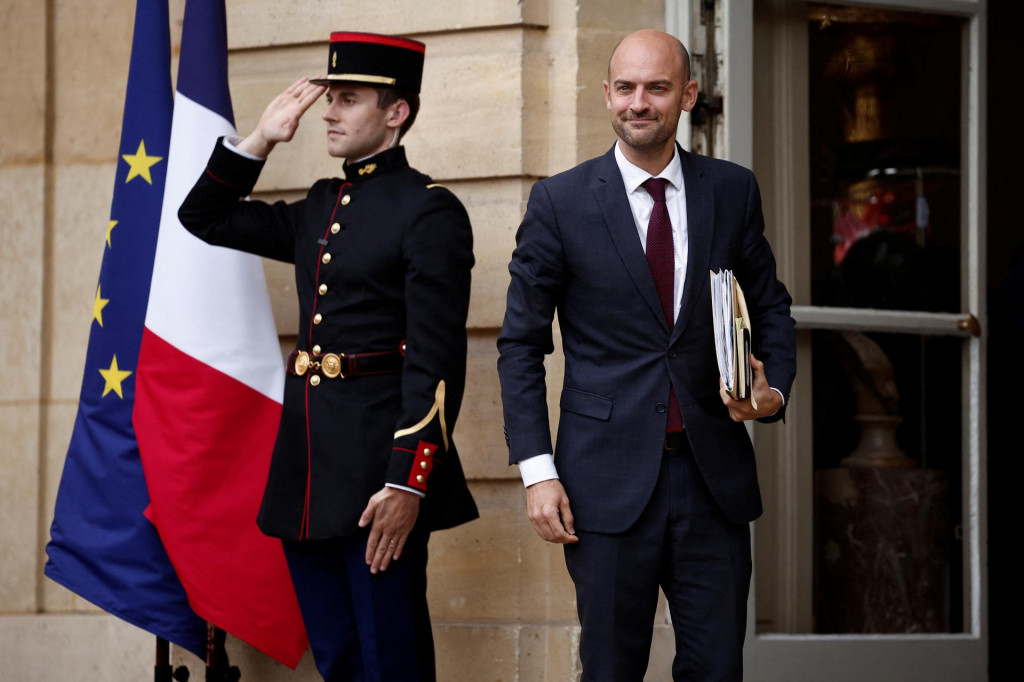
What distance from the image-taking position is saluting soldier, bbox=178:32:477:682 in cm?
322

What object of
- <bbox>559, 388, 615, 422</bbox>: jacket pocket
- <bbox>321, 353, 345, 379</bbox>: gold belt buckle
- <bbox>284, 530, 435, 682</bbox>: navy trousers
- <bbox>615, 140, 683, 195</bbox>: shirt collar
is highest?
<bbox>615, 140, 683, 195</bbox>: shirt collar

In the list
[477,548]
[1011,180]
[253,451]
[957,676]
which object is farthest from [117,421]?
[1011,180]

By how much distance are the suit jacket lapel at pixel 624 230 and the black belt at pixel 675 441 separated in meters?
0.21

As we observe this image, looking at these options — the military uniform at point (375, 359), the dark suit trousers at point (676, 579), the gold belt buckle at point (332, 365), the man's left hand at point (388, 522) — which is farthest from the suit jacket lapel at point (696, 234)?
the gold belt buckle at point (332, 365)

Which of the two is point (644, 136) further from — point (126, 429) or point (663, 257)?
point (126, 429)

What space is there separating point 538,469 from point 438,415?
1.49 ft

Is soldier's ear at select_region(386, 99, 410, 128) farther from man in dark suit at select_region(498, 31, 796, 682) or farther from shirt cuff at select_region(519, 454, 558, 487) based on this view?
shirt cuff at select_region(519, 454, 558, 487)

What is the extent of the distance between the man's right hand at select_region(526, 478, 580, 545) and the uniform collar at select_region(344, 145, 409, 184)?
3.28ft

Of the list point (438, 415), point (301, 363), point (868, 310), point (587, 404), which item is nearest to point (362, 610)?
point (438, 415)

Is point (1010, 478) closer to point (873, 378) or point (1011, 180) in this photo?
point (873, 378)

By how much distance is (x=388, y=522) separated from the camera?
125 inches

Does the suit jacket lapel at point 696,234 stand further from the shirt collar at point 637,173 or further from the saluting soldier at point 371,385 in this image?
the saluting soldier at point 371,385

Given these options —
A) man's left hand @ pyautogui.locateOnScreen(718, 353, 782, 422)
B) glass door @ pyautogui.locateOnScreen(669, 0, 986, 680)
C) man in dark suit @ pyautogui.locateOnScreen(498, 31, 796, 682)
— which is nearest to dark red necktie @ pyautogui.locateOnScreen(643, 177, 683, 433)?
man in dark suit @ pyautogui.locateOnScreen(498, 31, 796, 682)

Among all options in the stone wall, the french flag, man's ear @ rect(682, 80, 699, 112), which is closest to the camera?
man's ear @ rect(682, 80, 699, 112)
